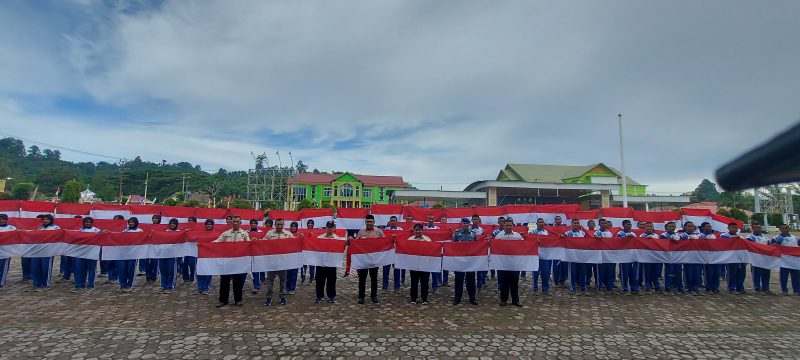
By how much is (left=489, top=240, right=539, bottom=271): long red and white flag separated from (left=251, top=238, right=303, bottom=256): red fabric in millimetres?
4384

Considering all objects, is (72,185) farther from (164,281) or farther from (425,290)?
(425,290)

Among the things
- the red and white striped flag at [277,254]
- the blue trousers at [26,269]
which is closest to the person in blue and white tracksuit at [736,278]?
the red and white striped flag at [277,254]

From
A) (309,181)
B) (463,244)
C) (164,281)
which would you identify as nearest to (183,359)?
(164,281)

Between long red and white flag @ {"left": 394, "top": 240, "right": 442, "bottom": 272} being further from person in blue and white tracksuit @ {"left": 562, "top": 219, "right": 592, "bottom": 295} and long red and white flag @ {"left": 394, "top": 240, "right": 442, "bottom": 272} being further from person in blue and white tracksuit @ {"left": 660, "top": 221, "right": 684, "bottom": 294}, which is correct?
person in blue and white tracksuit @ {"left": 660, "top": 221, "right": 684, "bottom": 294}

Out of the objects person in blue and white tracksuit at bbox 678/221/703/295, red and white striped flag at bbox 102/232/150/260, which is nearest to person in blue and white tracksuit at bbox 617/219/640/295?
person in blue and white tracksuit at bbox 678/221/703/295

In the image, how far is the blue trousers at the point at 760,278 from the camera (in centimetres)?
991

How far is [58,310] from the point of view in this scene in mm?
7578

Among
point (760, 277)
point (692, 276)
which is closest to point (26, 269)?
point (692, 276)

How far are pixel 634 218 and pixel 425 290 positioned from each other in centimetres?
1129

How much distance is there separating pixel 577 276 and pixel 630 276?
1.25 metres

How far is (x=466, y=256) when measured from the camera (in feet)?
29.0

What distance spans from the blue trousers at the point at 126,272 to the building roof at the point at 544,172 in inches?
1903

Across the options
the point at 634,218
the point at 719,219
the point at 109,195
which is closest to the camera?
the point at 719,219

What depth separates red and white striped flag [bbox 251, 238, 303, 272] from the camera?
28.2 feet
